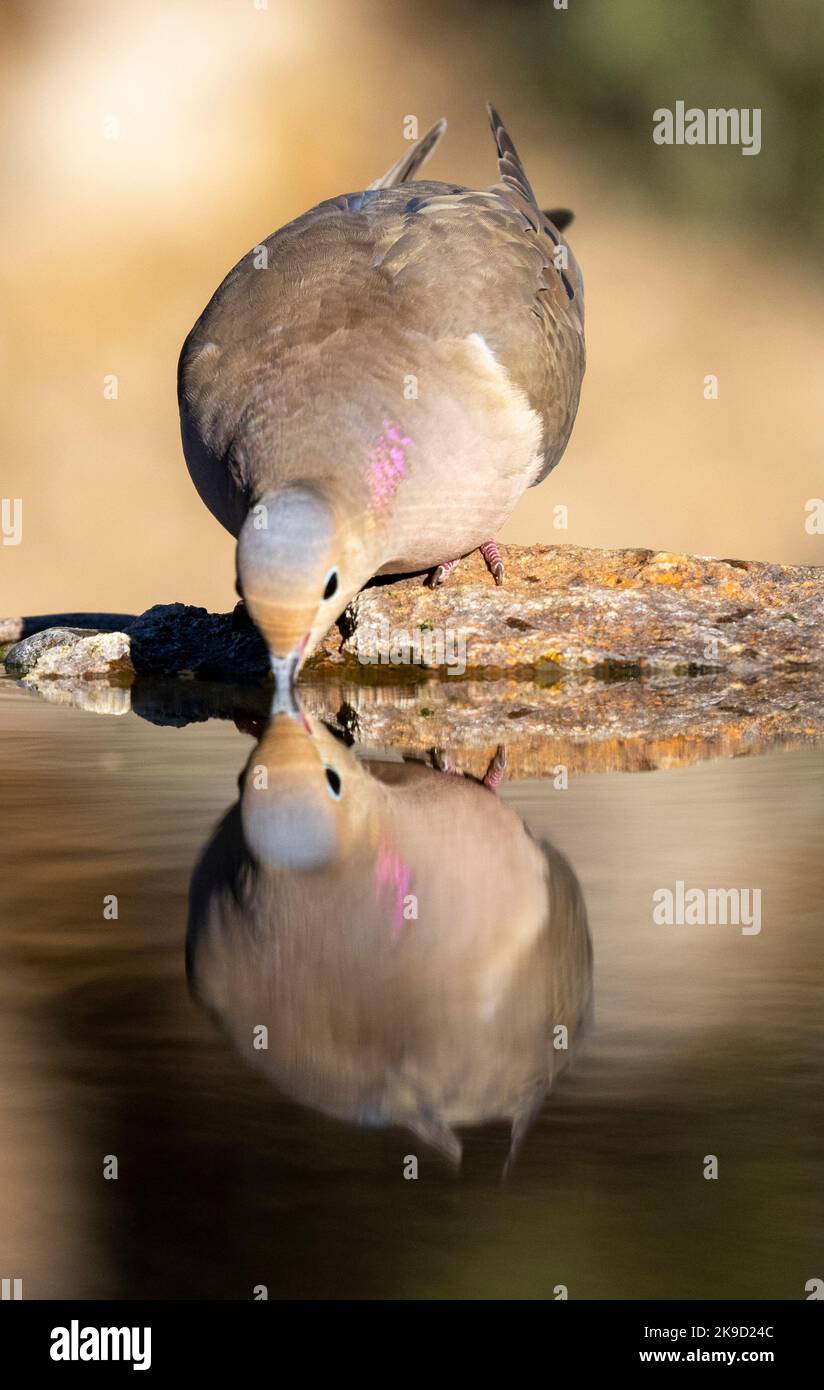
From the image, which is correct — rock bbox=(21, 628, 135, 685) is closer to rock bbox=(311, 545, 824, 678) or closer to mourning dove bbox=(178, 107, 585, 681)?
rock bbox=(311, 545, 824, 678)

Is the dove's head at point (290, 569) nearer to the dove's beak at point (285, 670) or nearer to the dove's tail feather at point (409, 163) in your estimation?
the dove's beak at point (285, 670)

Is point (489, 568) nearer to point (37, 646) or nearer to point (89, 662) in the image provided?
point (89, 662)

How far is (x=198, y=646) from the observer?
6.44 metres

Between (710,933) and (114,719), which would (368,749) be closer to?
(114,719)

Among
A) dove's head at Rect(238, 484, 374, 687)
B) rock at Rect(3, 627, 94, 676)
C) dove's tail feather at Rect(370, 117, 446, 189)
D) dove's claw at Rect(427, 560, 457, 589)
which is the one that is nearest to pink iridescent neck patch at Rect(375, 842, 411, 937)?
dove's head at Rect(238, 484, 374, 687)

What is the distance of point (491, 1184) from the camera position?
1913mm

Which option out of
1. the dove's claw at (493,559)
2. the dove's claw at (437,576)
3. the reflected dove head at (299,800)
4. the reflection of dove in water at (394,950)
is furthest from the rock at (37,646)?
the reflection of dove in water at (394,950)

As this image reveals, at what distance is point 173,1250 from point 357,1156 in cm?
29

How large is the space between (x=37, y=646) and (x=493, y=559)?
181cm

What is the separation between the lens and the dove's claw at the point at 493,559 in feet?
21.1

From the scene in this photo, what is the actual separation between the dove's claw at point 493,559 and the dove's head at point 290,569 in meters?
1.67

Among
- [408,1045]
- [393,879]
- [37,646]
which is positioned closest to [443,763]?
[393,879]

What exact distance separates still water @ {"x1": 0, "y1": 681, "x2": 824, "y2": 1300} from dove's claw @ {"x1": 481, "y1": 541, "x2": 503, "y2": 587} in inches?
101

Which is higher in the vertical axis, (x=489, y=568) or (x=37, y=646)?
(x=489, y=568)
